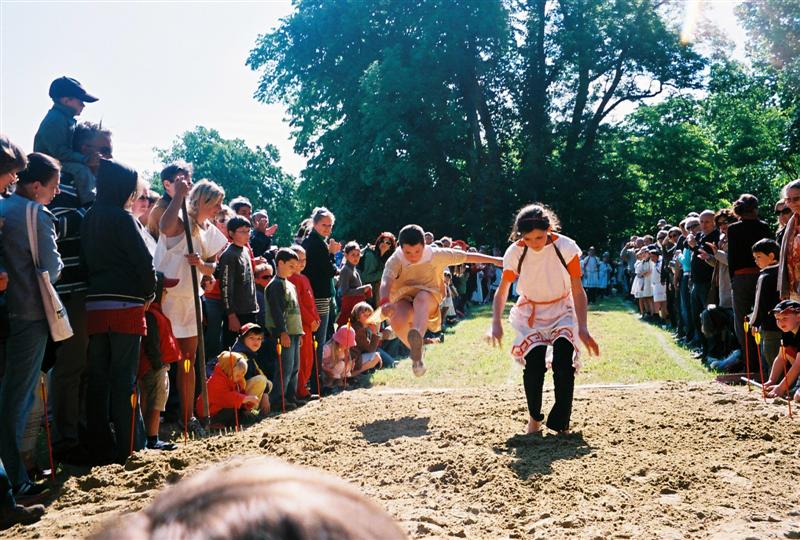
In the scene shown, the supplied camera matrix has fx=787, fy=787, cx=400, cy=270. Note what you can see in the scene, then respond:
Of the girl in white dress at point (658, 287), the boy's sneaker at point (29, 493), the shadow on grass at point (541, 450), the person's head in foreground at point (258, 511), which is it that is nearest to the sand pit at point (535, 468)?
the shadow on grass at point (541, 450)

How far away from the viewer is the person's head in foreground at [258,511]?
24.7 inches

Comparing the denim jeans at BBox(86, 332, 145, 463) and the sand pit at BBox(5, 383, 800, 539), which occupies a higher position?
the denim jeans at BBox(86, 332, 145, 463)

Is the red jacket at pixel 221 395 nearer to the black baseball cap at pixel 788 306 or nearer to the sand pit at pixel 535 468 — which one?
the sand pit at pixel 535 468

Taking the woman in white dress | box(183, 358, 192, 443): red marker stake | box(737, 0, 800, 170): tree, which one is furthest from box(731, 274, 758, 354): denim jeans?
box(737, 0, 800, 170): tree

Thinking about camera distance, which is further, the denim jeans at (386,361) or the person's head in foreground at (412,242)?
the denim jeans at (386,361)

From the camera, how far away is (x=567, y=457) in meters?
5.81

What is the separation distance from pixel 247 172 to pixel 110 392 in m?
73.8

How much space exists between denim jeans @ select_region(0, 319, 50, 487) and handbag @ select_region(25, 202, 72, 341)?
0.28ft

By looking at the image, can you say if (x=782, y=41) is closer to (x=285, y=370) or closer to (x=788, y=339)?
(x=788, y=339)

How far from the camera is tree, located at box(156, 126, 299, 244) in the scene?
77000 mm

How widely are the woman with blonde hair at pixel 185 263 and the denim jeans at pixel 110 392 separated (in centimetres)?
106

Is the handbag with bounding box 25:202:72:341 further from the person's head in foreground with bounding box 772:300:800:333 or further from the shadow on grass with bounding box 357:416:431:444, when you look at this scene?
the person's head in foreground with bounding box 772:300:800:333

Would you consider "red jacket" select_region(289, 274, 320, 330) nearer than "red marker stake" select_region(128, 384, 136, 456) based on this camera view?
No

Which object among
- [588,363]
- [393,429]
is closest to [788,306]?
[393,429]
